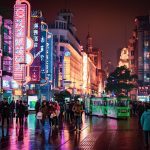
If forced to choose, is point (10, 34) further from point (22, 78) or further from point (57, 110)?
point (57, 110)

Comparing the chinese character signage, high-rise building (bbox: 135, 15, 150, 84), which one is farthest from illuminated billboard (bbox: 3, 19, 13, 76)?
high-rise building (bbox: 135, 15, 150, 84)

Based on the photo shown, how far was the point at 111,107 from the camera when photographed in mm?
58250

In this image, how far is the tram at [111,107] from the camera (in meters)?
55.1

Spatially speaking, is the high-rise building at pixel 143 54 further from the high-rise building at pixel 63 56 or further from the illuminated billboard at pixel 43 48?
the illuminated billboard at pixel 43 48

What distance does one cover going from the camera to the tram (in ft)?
181

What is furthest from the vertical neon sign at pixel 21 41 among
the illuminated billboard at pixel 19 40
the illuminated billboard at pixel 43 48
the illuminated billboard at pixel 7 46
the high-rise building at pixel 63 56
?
the high-rise building at pixel 63 56

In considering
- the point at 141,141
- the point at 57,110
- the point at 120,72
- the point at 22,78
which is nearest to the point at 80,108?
the point at 57,110

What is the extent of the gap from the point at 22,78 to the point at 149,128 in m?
48.9

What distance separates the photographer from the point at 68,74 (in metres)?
140

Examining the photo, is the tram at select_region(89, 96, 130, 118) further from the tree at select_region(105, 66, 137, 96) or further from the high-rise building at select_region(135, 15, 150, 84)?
the high-rise building at select_region(135, 15, 150, 84)

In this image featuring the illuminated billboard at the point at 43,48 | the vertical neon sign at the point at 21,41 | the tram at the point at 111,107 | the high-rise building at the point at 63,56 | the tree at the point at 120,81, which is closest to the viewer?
the tram at the point at 111,107

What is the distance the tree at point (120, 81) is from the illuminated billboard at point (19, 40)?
204ft

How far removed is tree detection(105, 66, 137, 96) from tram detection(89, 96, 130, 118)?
6287cm

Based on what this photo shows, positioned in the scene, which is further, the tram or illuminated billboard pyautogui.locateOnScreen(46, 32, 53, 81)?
illuminated billboard pyautogui.locateOnScreen(46, 32, 53, 81)
